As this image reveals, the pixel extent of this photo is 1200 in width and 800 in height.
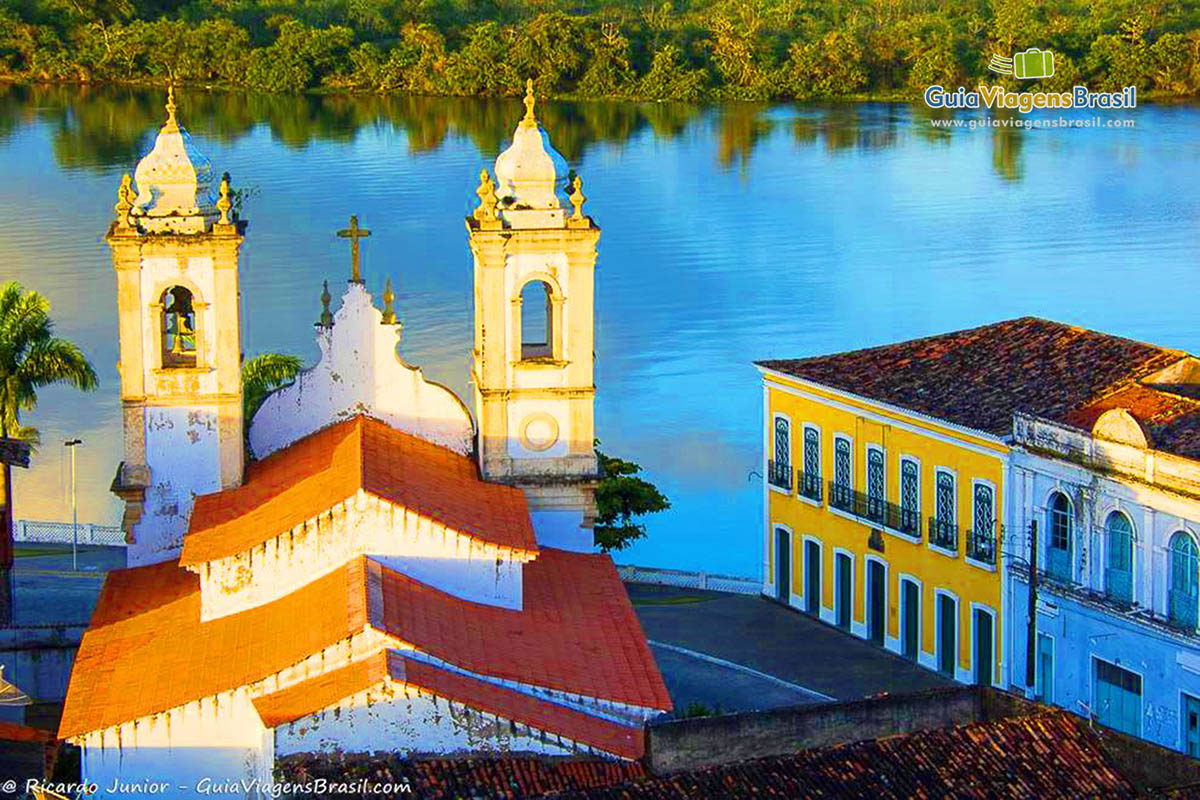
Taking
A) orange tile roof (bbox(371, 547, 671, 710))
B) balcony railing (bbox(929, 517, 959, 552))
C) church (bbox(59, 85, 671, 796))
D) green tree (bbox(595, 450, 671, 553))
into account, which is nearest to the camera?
church (bbox(59, 85, 671, 796))

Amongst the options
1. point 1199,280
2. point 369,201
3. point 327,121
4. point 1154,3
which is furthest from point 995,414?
point 1154,3

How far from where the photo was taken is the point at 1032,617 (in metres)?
27.4

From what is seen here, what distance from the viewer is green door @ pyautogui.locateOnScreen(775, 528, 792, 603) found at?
33.4 metres

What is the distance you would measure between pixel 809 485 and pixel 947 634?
3419mm

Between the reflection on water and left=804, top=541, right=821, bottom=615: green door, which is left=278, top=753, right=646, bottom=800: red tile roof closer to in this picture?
left=804, top=541, right=821, bottom=615: green door

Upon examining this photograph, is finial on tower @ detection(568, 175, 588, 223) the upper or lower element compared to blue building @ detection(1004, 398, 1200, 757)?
upper

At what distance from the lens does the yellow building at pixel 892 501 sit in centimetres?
2948

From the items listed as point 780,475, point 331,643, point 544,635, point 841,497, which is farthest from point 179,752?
point 780,475

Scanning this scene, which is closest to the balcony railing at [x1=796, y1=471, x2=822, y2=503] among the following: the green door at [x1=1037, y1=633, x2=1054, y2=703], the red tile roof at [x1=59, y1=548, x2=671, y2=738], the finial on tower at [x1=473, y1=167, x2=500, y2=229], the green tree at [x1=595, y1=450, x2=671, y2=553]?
the green tree at [x1=595, y1=450, x2=671, y2=553]

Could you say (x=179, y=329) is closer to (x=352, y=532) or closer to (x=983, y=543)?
(x=352, y=532)

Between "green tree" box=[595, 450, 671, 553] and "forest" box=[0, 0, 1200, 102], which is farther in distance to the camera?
"forest" box=[0, 0, 1200, 102]

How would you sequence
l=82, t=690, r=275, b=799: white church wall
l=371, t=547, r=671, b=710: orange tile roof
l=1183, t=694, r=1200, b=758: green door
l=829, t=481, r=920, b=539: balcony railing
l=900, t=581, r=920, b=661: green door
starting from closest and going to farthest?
1. l=82, t=690, r=275, b=799: white church wall
2. l=371, t=547, r=671, b=710: orange tile roof
3. l=1183, t=694, r=1200, b=758: green door
4. l=829, t=481, r=920, b=539: balcony railing
5. l=900, t=581, r=920, b=661: green door

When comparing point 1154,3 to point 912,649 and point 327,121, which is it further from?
point 912,649

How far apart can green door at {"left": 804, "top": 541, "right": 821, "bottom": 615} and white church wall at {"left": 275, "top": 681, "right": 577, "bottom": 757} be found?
527 inches
